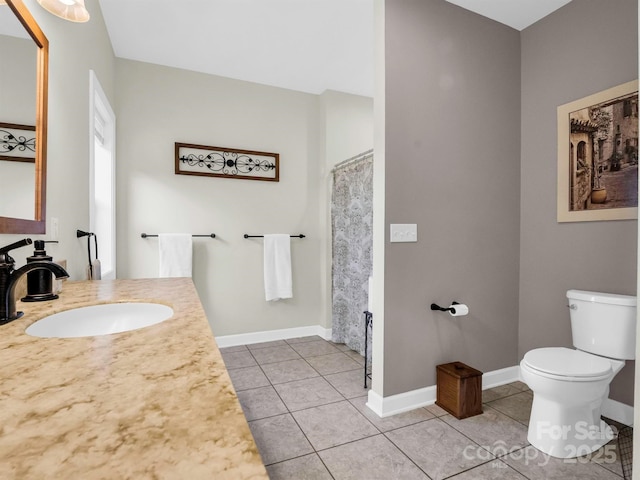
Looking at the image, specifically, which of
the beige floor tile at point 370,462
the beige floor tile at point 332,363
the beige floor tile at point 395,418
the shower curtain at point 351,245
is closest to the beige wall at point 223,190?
the shower curtain at point 351,245

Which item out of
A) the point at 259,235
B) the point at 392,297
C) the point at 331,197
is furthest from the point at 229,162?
the point at 392,297

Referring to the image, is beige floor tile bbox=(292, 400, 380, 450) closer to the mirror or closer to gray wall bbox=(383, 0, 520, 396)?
gray wall bbox=(383, 0, 520, 396)

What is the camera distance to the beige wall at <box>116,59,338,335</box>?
9.35 feet

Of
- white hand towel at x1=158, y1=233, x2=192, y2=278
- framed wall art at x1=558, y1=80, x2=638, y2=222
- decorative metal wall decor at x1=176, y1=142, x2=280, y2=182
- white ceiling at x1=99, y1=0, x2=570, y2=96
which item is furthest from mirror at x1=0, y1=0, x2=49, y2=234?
framed wall art at x1=558, y1=80, x2=638, y2=222

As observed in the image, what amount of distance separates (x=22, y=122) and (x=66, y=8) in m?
0.54

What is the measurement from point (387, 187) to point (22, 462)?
1.83 meters

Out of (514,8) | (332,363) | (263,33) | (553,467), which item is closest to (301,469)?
(553,467)

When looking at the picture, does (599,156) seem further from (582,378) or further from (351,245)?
(351,245)

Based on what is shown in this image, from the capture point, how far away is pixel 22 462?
0.34 metres

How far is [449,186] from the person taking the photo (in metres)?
2.15

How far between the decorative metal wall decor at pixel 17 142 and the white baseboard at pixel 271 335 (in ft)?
7.45

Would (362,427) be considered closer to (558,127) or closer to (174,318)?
(174,318)

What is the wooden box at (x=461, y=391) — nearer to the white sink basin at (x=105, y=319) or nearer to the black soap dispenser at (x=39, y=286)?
the white sink basin at (x=105, y=319)

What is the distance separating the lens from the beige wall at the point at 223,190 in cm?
285
